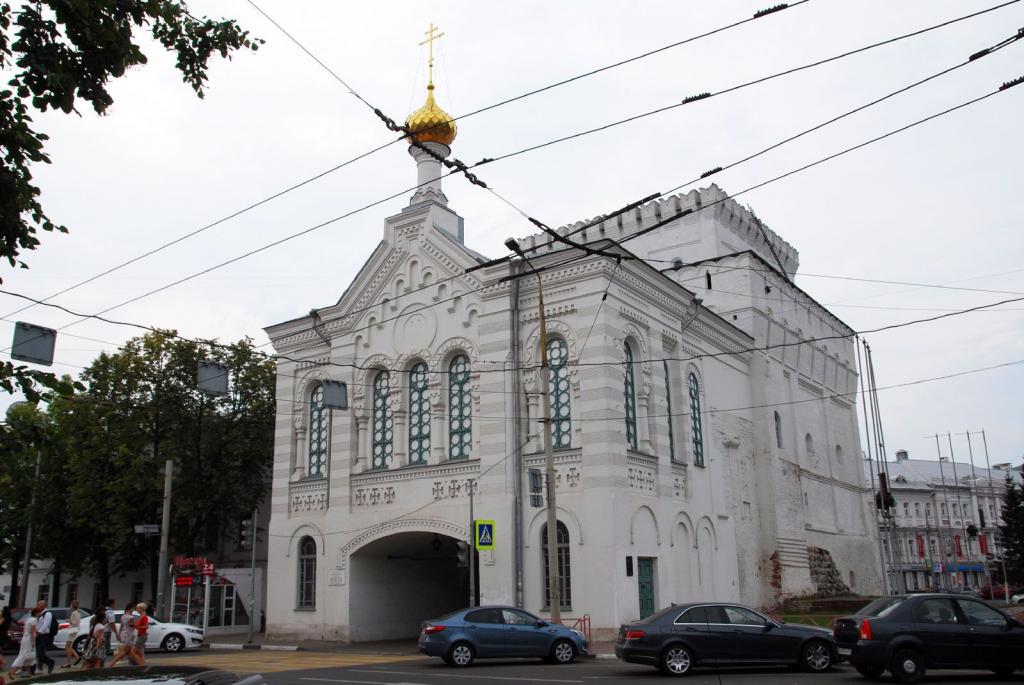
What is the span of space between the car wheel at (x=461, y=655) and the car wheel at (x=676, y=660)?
16.2ft

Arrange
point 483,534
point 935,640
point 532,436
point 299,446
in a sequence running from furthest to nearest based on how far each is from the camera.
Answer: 1. point 299,446
2. point 532,436
3. point 483,534
4. point 935,640

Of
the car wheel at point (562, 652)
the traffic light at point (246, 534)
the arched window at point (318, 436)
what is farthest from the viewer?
the traffic light at point (246, 534)

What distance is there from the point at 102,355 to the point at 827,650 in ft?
110

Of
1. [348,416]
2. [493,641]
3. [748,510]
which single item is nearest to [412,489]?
[348,416]

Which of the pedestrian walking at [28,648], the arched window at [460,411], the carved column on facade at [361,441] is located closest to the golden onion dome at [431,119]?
the arched window at [460,411]

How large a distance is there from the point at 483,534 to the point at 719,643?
7.93 meters

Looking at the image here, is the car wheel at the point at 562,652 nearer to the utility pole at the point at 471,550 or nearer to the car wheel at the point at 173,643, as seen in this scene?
the utility pole at the point at 471,550

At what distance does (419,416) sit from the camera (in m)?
27.5

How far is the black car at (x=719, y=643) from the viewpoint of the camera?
15.2m

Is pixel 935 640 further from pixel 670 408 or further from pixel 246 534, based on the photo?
pixel 246 534

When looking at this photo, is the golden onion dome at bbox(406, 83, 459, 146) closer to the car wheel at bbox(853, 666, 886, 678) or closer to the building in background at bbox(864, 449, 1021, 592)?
the car wheel at bbox(853, 666, 886, 678)

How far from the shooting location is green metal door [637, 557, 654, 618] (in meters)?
23.6

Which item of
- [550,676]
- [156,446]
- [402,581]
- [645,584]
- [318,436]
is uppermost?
[156,446]

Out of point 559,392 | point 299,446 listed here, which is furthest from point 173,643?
point 559,392
